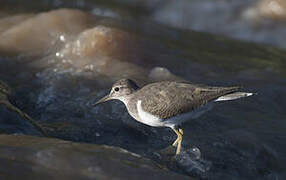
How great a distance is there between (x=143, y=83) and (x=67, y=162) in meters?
3.39

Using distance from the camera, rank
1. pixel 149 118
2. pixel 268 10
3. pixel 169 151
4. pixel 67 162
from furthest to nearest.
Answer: pixel 268 10
pixel 169 151
pixel 149 118
pixel 67 162

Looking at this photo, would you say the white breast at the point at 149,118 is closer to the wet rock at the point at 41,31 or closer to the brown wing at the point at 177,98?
the brown wing at the point at 177,98

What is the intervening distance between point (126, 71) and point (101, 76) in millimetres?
393

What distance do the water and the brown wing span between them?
537 millimetres

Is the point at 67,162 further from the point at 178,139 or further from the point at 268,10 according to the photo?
the point at 268,10

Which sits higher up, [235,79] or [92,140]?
[235,79]

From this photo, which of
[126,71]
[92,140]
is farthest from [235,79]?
[92,140]

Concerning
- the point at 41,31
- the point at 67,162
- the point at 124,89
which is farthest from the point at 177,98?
the point at 41,31

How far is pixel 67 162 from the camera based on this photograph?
6035 millimetres

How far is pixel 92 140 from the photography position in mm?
7723

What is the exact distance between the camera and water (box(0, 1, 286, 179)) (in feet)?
25.2

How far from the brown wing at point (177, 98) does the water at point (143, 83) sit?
0.54 meters

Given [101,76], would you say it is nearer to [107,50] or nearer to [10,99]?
[107,50]

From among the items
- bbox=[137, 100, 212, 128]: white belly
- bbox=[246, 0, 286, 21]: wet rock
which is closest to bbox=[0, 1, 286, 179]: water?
bbox=[137, 100, 212, 128]: white belly
